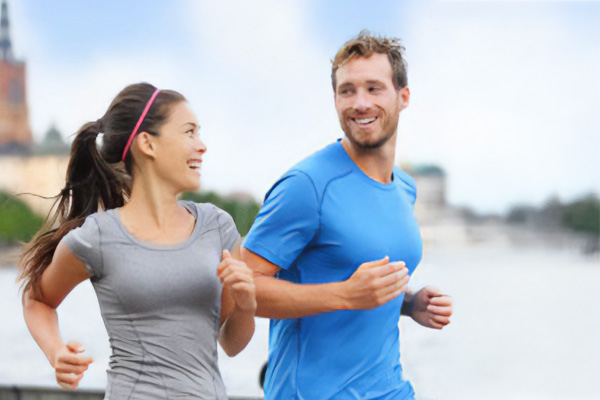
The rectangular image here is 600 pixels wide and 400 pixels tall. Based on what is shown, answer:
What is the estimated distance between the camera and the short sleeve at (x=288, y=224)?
2090 mm

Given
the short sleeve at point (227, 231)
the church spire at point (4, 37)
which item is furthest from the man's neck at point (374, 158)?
the church spire at point (4, 37)

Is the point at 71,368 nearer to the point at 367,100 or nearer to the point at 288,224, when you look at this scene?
the point at 288,224

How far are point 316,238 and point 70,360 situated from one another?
28.5 inches

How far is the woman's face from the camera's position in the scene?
191 cm

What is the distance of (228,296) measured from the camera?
1.93m

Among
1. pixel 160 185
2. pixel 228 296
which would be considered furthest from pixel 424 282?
pixel 160 185

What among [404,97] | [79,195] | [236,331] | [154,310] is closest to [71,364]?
[154,310]

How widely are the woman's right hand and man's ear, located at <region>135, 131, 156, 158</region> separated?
483 millimetres

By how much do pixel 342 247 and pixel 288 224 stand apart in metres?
0.16

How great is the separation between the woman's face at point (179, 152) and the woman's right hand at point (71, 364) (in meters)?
0.45

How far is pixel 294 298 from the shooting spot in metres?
2.02

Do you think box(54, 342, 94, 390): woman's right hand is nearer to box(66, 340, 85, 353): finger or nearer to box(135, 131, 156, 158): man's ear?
box(66, 340, 85, 353): finger

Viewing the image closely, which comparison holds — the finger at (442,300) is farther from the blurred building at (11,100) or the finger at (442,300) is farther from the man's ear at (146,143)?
the blurred building at (11,100)

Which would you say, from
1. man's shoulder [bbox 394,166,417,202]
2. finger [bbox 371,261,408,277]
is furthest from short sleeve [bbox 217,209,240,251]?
man's shoulder [bbox 394,166,417,202]
